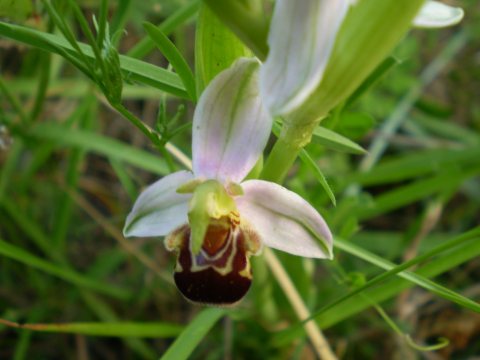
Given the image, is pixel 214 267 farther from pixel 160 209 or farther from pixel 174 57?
pixel 174 57

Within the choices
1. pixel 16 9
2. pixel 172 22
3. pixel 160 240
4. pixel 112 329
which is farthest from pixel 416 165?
pixel 16 9

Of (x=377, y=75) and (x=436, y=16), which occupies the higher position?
(x=377, y=75)

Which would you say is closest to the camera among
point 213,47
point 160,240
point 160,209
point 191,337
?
point 213,47

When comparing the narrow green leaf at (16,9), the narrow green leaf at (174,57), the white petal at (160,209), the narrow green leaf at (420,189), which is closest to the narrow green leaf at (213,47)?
the narrow green leaf at (174,57)

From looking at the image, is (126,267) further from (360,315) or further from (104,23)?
(104,23)

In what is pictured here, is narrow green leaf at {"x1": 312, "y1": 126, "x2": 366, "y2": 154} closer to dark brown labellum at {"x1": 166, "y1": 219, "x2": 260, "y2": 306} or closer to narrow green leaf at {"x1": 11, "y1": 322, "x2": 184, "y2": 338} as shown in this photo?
dark brown labellum at {"x1": 166, "y1": 219, "x2": 260, "y2": 306}

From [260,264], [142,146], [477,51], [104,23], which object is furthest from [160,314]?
[477,51]

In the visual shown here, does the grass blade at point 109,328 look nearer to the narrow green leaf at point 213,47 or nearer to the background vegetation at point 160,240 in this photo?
the background vegetation at point 160,240
